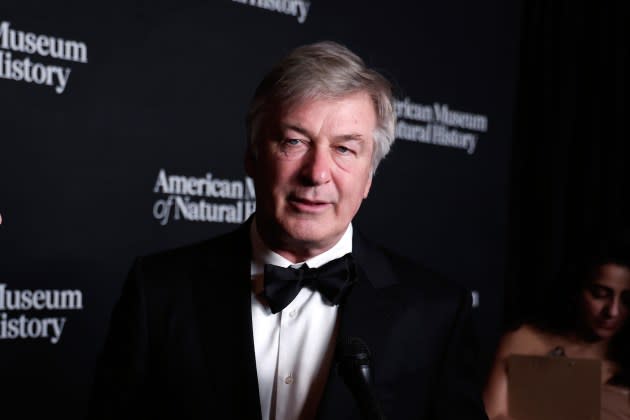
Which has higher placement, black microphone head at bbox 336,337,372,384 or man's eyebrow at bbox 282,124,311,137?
man's eyebrow at bbox 282,124,311,137

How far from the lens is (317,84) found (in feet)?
5.82


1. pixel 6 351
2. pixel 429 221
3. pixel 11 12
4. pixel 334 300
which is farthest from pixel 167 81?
pixel 429 221

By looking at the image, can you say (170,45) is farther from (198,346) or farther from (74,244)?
(198,346)

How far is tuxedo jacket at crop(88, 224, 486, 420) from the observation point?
172cm

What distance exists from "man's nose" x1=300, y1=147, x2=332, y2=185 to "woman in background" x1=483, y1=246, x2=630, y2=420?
1486 millimetres

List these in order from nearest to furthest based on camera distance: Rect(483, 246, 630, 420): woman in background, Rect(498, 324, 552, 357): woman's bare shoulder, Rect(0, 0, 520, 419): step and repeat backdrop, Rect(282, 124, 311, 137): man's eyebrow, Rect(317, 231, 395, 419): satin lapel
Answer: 1. Rect(317, 231, 395, 419): satin lapel
2. Rect(282, 124, 311, 137): man's eyebrow
3. Rect(0, 0, 520, 419): step and repeat backdrop
4. Rect(483, 246, 630, 420): woman in background
5. Rect(498, 324, 552, 357): woman's bare shoulder

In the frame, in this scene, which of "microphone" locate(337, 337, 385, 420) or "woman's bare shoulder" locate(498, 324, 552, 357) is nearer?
"microphone" locate(337, 337, 385, 420)

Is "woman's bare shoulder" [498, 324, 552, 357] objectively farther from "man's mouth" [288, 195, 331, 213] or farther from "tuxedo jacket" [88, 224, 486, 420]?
"man's mouth" [288, 195, 331, 213]

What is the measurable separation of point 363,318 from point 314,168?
0.36 m

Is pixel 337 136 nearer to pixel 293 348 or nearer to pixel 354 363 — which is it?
pixel 293 348

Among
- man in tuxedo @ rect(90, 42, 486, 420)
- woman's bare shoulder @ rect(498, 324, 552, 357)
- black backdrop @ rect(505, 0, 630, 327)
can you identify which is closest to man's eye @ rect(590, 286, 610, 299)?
woman's bare shoulder @ rect(498, 324, 552, 357)

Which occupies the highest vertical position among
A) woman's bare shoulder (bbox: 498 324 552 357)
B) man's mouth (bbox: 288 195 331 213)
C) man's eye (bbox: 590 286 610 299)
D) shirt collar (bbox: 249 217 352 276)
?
man's mouth (bbox: 288 195 331 213)

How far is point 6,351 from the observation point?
2.41 metres

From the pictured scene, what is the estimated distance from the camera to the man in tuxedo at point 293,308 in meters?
1.74
